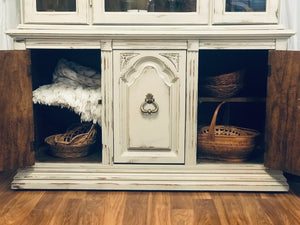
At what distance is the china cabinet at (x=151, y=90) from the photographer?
1.56 metres

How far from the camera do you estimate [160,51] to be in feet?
5.23

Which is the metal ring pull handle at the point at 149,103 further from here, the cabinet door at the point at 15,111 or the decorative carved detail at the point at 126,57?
the cabinet door at the point at 15,111

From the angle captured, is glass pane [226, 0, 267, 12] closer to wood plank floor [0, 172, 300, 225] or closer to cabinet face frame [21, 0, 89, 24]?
cabinet face frame [21, 0, 89, 24]

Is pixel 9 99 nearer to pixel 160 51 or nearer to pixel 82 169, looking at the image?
pixel 82 169

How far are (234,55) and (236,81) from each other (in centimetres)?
37

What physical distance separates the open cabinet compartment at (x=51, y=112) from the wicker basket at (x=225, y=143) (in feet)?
1.60

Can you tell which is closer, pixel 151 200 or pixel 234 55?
pixel 151 200

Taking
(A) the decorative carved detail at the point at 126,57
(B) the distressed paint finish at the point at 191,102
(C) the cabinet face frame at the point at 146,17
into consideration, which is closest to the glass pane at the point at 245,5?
(C) the cabinet face frame at the point at 146,17

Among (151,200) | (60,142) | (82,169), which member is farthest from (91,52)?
(151,200)

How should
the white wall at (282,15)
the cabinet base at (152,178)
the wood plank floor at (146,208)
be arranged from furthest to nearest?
the white wall at (282,15), the cabinet base at (152,178), the wood plank floor at (146,208)

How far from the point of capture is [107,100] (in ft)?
5.31

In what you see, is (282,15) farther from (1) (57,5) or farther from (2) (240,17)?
(1) (57,5)

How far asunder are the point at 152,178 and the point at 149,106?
0.31 metres

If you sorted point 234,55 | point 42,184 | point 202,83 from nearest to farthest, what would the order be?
point 42,184 → point 202,83 → point 234,55
